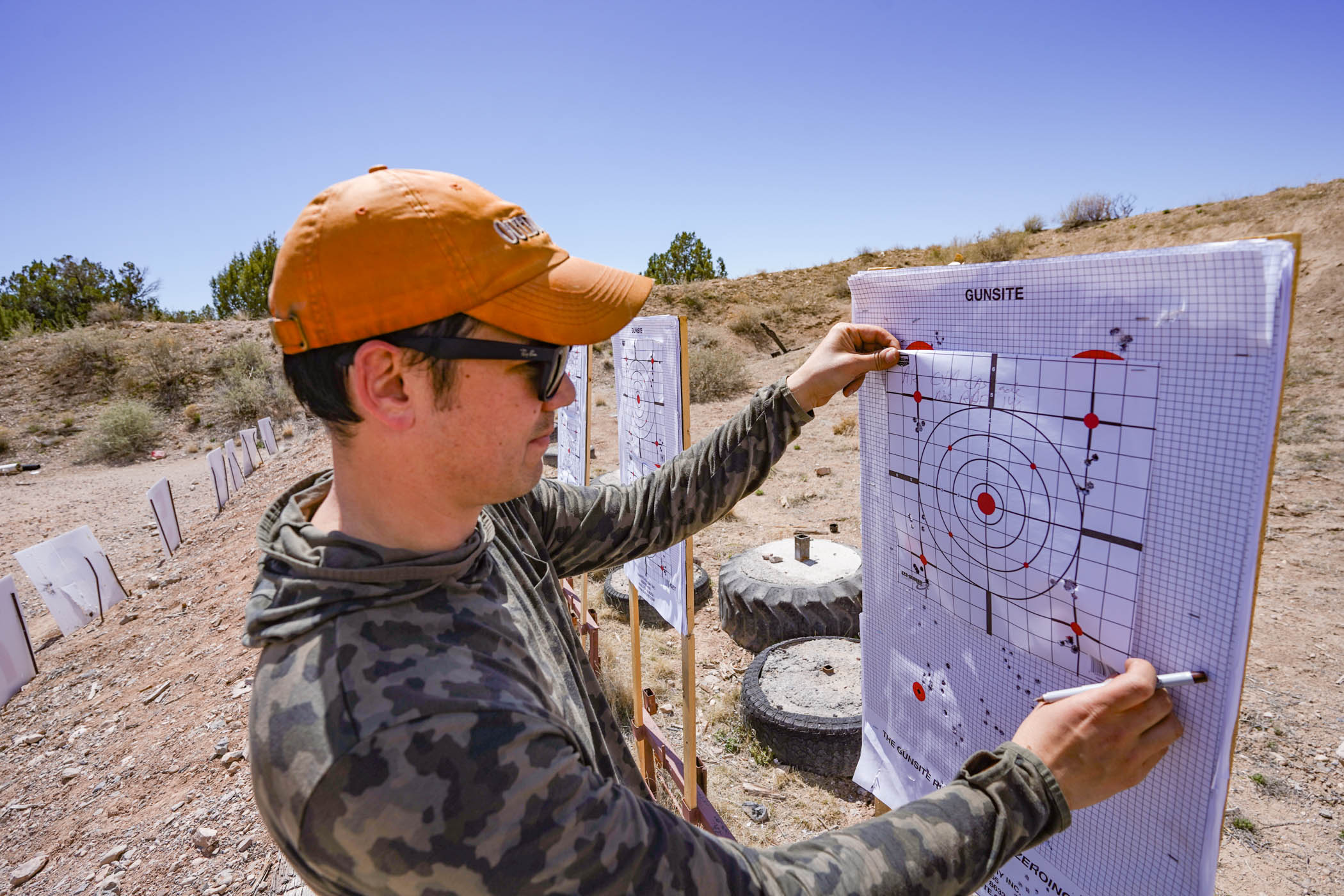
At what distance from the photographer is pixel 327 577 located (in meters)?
0.85

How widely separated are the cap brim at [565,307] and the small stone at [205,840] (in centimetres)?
294

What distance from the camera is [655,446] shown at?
9.04 ft

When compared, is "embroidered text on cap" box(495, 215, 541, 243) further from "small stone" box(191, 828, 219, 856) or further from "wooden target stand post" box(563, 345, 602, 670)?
"small stone" box(191, 828, 219, 856)

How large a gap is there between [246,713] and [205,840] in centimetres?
111

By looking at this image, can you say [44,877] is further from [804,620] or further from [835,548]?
[835,548]

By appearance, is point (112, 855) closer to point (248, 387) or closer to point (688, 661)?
point (688, 661)

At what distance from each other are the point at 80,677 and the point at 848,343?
19.2ft

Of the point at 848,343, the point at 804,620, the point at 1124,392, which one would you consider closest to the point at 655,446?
the point at 848,343

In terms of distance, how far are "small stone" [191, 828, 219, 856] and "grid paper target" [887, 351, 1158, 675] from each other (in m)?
2.98

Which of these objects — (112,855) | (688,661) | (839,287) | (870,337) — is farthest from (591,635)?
(839,287)

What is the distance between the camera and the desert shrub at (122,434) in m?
14.0

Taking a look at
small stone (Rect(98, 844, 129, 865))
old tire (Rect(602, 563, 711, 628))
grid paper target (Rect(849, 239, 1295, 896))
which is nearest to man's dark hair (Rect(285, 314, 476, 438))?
grid paper target (Rect(849, 239, 1295, 896))

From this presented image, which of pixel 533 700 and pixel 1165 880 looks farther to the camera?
pixel 1165 880

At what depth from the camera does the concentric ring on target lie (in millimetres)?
1136
